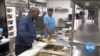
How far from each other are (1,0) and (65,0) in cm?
614

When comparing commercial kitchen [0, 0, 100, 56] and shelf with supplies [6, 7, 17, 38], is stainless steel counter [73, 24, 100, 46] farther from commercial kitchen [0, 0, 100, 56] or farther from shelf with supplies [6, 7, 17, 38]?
shelf with supplies [6, 7, 17, 38]

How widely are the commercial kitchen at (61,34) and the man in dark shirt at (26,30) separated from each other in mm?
76

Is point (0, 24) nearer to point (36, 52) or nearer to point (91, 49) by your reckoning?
point (36, 52)

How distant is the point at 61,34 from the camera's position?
397cm

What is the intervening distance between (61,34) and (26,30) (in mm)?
1679

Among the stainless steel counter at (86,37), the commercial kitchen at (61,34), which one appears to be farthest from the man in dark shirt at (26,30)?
the stainless steel counter at (86,37)

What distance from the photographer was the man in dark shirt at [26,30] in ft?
7.71

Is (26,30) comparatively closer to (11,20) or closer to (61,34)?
(61,34)

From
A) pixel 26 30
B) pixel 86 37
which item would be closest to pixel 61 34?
pixel 26 30

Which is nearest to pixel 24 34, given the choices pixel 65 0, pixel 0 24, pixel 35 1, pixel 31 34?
pixel 31 34

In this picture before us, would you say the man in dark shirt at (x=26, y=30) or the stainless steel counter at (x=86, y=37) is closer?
the stainless steel counter at (x=86, y=37)

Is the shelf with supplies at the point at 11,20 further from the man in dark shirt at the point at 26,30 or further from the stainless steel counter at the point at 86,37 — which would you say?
the stainless steel counter at the point at 86,37

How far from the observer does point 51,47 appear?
266 cm

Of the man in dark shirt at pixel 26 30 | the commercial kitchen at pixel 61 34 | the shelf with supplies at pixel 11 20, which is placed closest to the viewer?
the commercial kitchen at pixel 61 34
